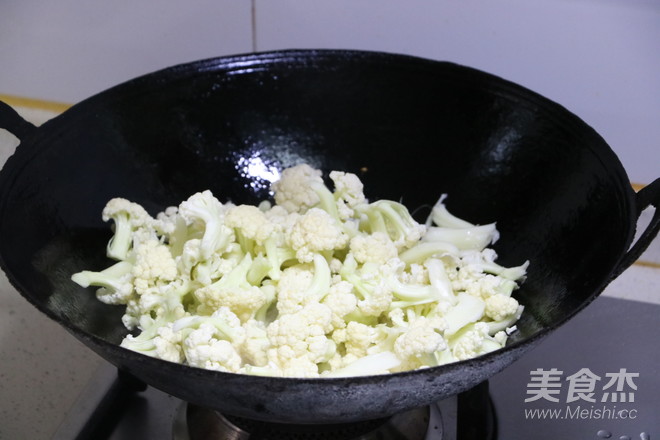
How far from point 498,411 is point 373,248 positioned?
275 millimetres

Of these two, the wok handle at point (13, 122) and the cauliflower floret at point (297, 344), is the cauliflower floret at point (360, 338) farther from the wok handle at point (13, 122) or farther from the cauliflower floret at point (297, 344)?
the wok handle at point (13, 122)

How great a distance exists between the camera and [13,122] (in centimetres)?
91

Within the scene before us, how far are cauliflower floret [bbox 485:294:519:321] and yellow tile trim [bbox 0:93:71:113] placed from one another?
1.16 meters

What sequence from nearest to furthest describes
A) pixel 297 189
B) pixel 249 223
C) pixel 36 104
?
pixel 249 223 < pixel 297 189 < pixel 36 104

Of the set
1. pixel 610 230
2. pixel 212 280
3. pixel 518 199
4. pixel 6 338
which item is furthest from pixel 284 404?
pixel 6 338

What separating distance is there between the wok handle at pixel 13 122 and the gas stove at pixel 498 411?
35 cm

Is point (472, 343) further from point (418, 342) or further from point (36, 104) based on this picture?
point (36, 104)

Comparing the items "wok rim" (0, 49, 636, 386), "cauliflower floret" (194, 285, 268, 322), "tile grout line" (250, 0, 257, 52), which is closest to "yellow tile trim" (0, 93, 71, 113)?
"tile grout line" (250, 0, 257, 52)

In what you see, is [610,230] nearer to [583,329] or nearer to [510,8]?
[583,329]

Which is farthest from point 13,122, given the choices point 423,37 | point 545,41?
point 545,41

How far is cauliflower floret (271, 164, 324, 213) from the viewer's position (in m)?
1.09

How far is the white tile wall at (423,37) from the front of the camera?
4.26 feet

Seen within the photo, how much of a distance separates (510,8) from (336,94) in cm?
39

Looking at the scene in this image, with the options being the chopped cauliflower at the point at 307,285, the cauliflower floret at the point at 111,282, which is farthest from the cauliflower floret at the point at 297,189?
the cauliflower floret at the point at 111,282
